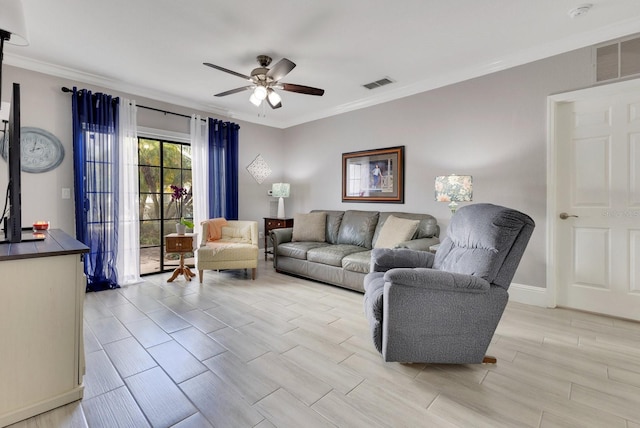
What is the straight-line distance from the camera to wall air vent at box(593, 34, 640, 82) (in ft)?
8.39

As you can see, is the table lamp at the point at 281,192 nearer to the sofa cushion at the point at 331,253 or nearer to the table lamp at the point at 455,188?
the sofa cushion at the point at 331,253

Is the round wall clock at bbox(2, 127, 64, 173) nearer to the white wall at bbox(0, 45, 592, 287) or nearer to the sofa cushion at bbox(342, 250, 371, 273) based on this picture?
the white wall at bbox(0, 45, 592, 287)

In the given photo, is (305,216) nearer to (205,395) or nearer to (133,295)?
(133,295)

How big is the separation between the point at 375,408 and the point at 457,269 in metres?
1.04

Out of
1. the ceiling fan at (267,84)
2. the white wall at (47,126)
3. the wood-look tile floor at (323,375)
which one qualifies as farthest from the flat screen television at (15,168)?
the white wall at (47,126)

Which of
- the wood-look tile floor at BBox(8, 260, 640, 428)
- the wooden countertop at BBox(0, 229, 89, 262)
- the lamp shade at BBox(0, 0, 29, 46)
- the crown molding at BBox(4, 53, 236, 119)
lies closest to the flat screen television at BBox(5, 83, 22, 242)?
the wooden countertop at BBox(0, 229, 89, 262)

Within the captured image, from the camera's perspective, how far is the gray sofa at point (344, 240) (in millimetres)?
3473

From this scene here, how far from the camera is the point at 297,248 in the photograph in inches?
162

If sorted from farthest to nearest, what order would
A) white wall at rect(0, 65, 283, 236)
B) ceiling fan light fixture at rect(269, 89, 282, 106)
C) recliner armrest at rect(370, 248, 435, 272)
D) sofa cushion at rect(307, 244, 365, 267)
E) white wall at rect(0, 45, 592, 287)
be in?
sofa cushion at rect(307, 244, 365, 267) < white wall at rect(0, 65, 283, 236) < ceiling fan light fixture at rect(269, 89, 282, 106) < white wall at rect(0, 45, 592, 287) < recliner armrest at rect(370, 248, 435, 272)

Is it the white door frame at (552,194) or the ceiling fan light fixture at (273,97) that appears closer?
the white door frame at (552,194)

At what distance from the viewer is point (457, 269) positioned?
203cm

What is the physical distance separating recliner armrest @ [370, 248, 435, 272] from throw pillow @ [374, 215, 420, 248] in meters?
0.82

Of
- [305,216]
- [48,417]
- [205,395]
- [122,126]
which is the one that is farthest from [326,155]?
[48,417]

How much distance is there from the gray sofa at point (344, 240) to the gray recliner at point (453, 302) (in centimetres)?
124
